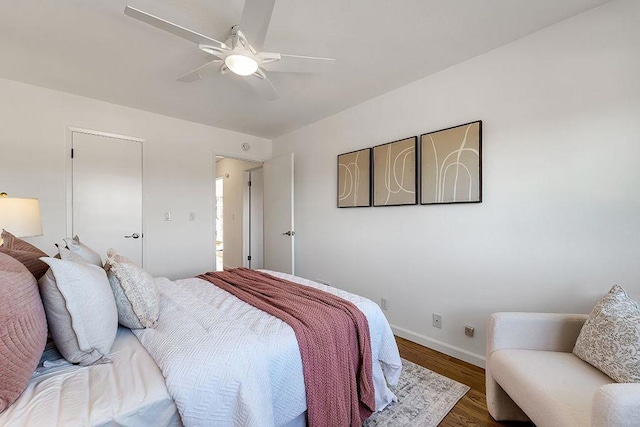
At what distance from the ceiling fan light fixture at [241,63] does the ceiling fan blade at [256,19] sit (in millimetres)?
135

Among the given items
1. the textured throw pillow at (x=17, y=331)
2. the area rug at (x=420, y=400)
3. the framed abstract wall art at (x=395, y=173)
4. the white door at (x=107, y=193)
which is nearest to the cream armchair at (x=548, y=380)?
the area rug at (x=420, y=400)

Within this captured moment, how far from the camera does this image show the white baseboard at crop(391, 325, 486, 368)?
2.17 metres

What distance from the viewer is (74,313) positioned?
3.34 feet

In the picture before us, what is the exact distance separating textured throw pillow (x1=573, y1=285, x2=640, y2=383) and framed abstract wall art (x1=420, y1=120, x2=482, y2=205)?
0.98 metres

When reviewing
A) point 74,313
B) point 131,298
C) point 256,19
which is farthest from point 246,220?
point 74,313

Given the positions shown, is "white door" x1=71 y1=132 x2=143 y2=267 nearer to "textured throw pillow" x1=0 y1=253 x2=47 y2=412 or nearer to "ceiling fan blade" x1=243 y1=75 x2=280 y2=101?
"ceiling fan blade" x1=243 y1=75 x2=280 y2=101

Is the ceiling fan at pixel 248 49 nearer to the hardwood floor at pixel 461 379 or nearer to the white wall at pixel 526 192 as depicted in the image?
the white wall at pixel 526 192

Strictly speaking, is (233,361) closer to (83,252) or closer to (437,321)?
(83,252)

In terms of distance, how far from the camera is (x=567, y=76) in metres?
1.78

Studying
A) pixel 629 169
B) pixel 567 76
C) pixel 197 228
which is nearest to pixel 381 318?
pixel 629 169

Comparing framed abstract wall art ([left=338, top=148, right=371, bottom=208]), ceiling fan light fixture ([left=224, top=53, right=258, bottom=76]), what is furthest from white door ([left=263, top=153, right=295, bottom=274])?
ceiling fan light fixture ([left=224, top=53, right=258, bottom=76])

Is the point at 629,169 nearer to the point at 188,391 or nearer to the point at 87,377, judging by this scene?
the point at 188,391

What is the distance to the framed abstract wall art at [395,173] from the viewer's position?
256cm

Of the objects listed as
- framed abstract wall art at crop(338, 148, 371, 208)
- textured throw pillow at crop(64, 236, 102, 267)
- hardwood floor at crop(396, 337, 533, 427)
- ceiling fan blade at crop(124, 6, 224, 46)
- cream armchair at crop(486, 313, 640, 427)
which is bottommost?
hardwood floor at crop(396, 337, 533, 427)
